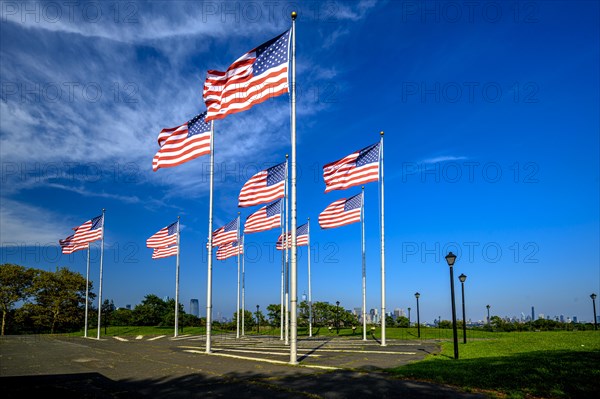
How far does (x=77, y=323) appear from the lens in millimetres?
53938

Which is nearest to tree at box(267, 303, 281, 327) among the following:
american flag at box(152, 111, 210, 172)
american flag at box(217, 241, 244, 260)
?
american flag at box(217, 241, 244, 260)

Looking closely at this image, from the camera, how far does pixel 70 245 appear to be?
36031mm

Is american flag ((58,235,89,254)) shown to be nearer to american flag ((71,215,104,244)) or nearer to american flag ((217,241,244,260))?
american flag ((71,215,104,244))

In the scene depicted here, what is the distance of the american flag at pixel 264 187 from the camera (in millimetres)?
22347

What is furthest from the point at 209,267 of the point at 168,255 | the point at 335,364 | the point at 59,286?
the point at 59,286

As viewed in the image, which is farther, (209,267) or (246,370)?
(209,267)

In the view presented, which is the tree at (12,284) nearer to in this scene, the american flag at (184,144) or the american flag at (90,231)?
the american flag at (90,231)

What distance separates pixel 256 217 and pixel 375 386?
61.6 ft

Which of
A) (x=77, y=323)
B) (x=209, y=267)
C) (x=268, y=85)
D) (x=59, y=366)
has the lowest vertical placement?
(x=77, y=323)

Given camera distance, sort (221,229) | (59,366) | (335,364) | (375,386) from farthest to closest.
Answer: (221,229)
(59,366)
(335,364)
(375,386)

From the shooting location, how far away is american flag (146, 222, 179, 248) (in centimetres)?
3484

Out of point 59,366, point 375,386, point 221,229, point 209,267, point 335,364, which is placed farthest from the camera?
point 221,229

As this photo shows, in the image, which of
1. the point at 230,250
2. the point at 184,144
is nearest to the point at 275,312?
the point at 230,250

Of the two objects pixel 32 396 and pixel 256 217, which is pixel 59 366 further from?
pixel 256 217
